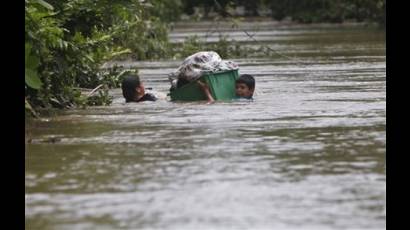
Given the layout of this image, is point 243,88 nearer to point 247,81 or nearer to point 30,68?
point 247,81

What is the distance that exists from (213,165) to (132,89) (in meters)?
7.77

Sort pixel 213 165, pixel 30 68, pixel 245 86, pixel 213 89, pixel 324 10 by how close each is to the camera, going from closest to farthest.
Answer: pixel 213 165, pixel 30 68, pixel 245 86, pixel 213 89, pixel 324 10

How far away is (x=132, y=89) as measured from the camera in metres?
18.2

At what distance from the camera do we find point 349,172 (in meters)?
9.95

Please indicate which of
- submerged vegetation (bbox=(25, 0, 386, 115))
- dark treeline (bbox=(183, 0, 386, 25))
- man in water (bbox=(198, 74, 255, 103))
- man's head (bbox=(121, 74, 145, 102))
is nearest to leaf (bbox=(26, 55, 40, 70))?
submerged vegetation (bbox=(25, 0, 386, 115))

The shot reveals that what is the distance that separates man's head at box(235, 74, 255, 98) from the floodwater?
0.80 feet

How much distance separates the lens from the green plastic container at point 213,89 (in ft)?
58.6

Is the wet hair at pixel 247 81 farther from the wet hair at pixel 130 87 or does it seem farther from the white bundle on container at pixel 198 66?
the wet hair at pixel 130 87

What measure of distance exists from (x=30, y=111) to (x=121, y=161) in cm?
413

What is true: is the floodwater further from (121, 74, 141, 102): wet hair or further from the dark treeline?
the dark treeline

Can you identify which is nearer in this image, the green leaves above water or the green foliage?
the green leaves above water

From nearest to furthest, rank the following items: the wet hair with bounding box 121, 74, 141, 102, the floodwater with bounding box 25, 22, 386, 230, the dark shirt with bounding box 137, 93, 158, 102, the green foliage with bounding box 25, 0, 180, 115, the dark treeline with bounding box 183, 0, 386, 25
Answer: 1. the floodwater with bounding box 25, 22, 386, 230
2. the green foliage with bounding box 25, 0, 180, 115
3. the wet hair with bounding box 121, 74, 141, 102
4. the dark shirt with bounding box 137, 93, 158, 102
5. the dark treeline with bounding box 183, 0, 386, 25

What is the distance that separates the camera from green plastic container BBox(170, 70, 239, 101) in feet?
58.6

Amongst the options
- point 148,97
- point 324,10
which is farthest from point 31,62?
point 324,10
